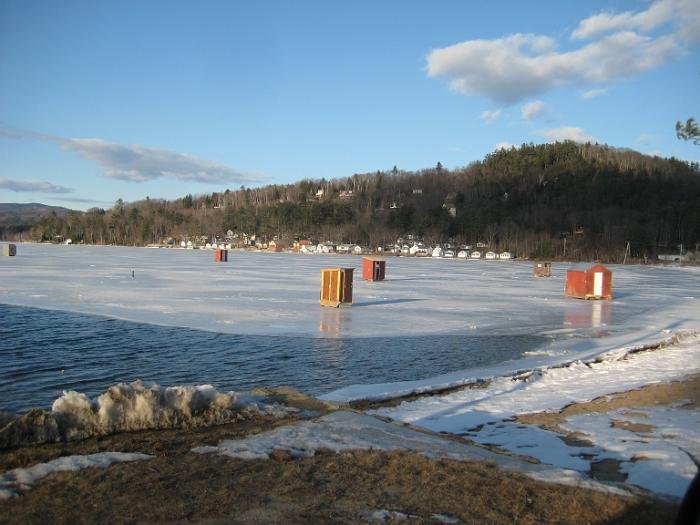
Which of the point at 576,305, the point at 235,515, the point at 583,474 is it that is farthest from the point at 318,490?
the point at 576,305

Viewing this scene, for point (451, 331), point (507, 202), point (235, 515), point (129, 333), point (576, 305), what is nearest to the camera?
point (235, 515)

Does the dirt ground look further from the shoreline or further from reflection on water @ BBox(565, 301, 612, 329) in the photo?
reflection on water @ BBox(565, 301, 612, 329)

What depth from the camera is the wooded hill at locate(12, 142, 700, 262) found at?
111m

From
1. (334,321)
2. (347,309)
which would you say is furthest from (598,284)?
(334,321)

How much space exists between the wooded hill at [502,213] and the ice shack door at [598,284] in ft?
246

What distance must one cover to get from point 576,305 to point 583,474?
18.6 m

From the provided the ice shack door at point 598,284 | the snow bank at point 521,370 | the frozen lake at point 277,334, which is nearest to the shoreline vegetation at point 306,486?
the snow bank at point 521,370

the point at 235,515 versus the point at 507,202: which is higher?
the point at 507,202

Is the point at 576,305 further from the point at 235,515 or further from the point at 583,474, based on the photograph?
the point at 235,515

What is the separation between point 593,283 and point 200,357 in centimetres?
1933

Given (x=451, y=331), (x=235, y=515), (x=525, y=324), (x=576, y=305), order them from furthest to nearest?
1. (x=576, y=305)
2. (x=525, y=324)
3. (x=451, y=331)
4. (x=235, y=515)

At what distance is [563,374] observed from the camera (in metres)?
10.2

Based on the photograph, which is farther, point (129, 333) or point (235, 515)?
point (129, 333)

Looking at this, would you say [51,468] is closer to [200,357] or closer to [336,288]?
[200,357]
